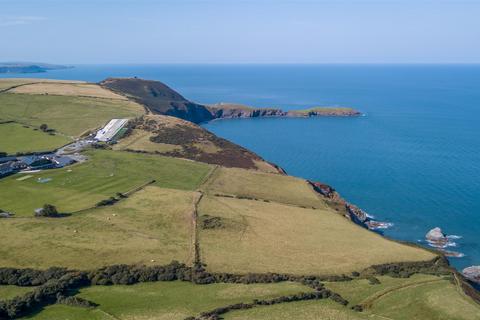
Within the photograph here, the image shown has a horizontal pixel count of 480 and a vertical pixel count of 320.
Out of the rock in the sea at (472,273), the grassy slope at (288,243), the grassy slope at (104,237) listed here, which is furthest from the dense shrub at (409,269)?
the grassy slope at (104,237)

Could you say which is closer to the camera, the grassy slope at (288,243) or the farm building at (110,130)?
the grassy slope at (288,243)

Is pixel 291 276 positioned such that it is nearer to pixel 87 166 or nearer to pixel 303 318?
pixel 303 318

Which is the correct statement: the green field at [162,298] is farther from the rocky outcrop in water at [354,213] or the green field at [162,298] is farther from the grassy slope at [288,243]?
the rocky outcrop in water at [354,213]

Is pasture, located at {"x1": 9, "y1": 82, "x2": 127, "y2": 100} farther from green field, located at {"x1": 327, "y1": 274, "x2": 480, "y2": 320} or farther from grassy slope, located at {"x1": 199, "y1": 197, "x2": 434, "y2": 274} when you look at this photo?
green field, located at {"x1": 327, "y1": 274, "x2": 480, "y2": 320}

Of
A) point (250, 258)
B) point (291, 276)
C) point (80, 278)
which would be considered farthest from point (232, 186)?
point (80, 278)

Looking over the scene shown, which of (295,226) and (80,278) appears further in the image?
(295,226)

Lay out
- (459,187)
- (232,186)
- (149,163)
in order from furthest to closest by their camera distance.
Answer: (459,187)
(149,163)
(232,186)
